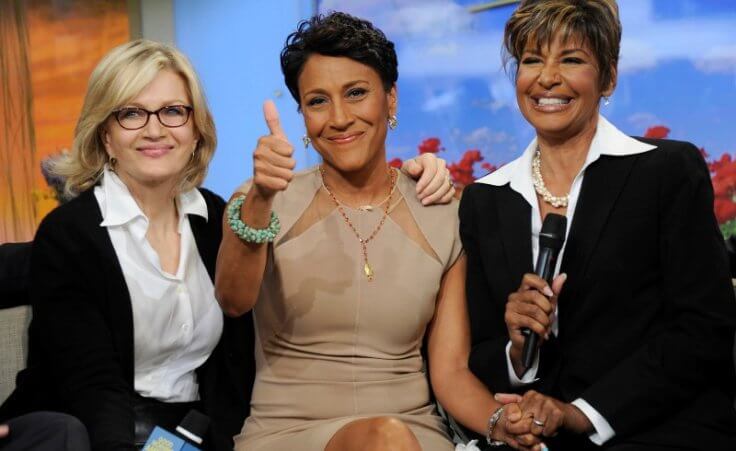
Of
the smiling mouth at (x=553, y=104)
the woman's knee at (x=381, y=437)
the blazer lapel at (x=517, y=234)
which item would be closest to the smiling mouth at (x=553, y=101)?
the smiling mouth at (x=553, y=104)

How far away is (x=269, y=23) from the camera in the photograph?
511 cm

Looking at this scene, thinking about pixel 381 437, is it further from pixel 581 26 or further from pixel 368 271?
pixel 581 26

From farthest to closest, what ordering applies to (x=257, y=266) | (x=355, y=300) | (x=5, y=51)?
(x=5, y=51)
(x=355, y=300)
(x=257, y=266)

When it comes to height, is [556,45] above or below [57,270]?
above

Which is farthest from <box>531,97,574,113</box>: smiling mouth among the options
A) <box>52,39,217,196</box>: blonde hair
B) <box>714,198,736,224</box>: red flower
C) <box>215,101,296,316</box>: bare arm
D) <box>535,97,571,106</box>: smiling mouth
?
<box>714,198,736,224</box>: red flower

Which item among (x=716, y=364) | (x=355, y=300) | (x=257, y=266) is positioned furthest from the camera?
(x=355, y=300)

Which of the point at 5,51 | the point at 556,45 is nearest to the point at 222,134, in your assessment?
the point at 5,51

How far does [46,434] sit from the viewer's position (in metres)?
1.88

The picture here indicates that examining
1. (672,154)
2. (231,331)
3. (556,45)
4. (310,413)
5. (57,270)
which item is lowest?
(310,413)

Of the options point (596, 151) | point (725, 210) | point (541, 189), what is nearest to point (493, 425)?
point (541, 189)

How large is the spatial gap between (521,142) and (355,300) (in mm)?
2409

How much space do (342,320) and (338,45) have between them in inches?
24.7

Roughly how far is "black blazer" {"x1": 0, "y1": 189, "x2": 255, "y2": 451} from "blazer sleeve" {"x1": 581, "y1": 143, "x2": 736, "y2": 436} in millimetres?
887

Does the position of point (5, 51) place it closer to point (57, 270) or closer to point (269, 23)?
point (269, 23)
